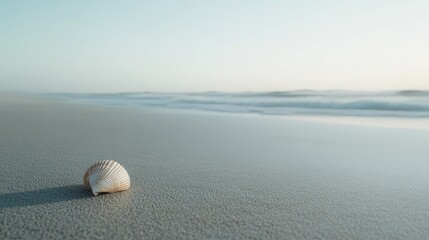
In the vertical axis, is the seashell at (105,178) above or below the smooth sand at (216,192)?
above

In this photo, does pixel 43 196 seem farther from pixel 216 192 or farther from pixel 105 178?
pixel 216 192

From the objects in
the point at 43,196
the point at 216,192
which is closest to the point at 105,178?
the point at 43,196

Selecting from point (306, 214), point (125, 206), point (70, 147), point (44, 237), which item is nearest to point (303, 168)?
point (306, 214)

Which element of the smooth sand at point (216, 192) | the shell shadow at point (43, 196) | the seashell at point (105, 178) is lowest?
the smooth sand at point (216, 192)

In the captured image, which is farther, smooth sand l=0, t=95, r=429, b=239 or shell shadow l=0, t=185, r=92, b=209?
shell shadow l=0, t=185, r=92, b=209

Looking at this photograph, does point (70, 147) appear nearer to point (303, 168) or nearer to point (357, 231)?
point (303, 168)
